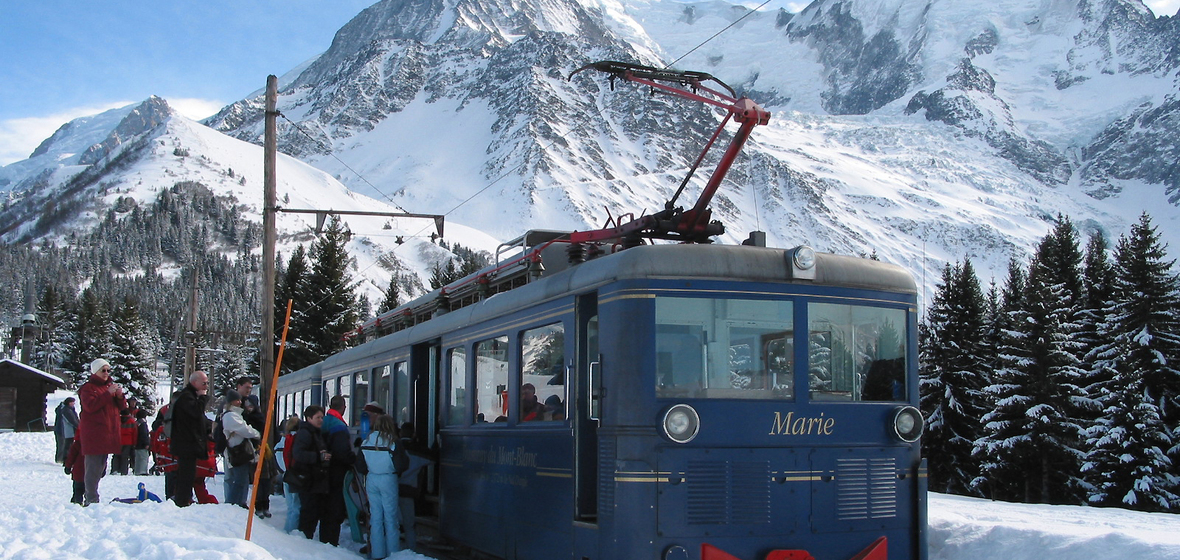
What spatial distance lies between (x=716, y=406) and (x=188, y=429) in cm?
572

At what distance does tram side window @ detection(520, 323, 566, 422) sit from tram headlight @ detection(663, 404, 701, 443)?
1281mm

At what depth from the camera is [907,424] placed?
8.64 meters

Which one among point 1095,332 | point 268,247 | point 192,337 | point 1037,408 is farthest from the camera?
point 192,337

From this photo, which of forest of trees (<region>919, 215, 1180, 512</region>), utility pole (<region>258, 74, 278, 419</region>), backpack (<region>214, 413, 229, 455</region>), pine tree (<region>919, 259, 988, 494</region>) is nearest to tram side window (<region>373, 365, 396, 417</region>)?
backpack (<region>214, 413, 229, 455</region>)

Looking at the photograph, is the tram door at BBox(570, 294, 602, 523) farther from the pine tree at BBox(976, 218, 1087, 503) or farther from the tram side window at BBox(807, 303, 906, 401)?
the pine tree at BBox(976, 218, 1087, 503)

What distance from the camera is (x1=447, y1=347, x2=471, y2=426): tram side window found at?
11.0 metres

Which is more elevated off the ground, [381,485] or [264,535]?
[381,485]

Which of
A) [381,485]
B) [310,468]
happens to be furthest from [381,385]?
[381,485]

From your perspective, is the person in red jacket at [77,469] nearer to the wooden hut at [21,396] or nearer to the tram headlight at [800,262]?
the tram headlight at [800,262]

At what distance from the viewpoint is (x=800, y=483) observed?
26.8ft

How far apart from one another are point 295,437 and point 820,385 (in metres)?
5.77

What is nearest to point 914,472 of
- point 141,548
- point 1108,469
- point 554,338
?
point 554,338

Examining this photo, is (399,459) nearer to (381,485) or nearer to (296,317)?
(381,485)

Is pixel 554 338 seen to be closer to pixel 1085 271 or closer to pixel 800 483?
pixel 800 483
